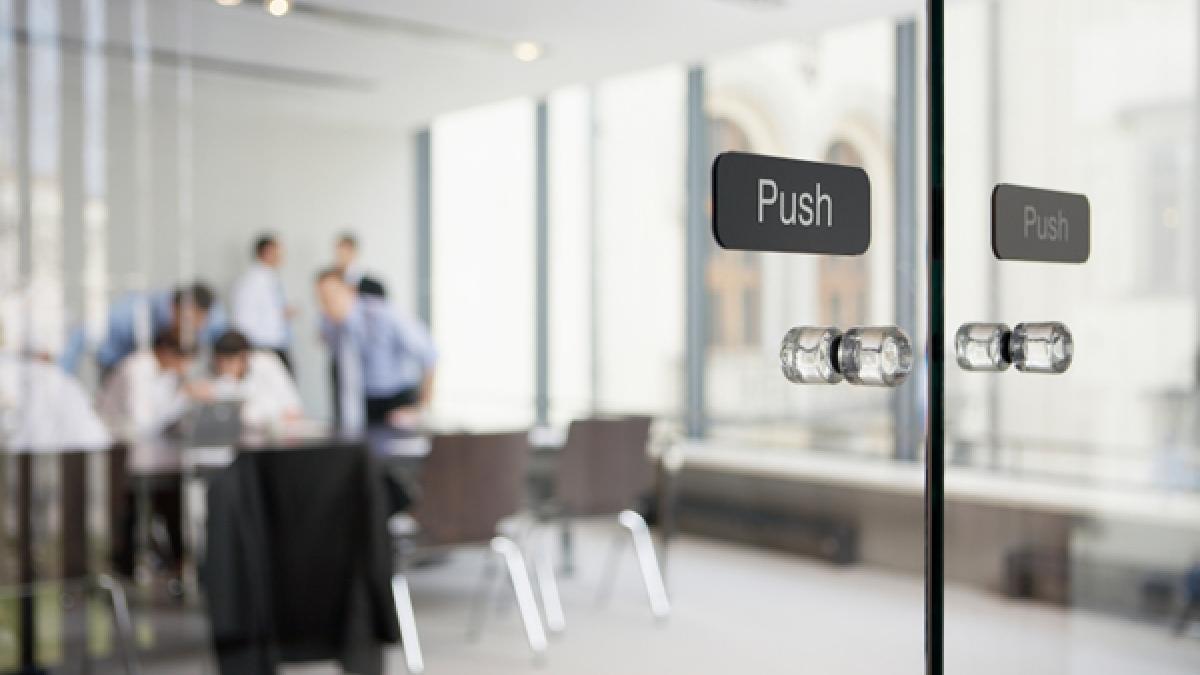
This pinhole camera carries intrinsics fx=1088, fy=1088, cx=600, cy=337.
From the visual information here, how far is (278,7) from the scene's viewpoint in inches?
50.4

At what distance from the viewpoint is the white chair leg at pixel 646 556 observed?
158cm

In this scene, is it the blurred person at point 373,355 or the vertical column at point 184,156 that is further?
the vertical column at point 184,156

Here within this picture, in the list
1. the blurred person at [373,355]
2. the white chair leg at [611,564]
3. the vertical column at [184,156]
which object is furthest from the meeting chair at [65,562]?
the white chair leg at [611,564]

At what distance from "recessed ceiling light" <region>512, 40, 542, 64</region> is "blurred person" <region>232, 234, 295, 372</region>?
24.6 inches

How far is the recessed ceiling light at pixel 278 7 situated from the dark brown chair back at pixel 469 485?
90cm

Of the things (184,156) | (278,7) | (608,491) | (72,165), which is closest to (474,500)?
(608,491)

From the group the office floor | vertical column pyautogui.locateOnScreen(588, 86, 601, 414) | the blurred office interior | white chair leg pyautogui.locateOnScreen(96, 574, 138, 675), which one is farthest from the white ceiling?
white chair leg pyautogui.locateOnScreen(96, 574, 138, 675)

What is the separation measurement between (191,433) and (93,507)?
0.97 feet

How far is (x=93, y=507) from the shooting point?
2.32 m

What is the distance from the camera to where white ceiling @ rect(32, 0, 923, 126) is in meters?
1.28

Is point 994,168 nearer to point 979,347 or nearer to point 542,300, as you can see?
point 979,347

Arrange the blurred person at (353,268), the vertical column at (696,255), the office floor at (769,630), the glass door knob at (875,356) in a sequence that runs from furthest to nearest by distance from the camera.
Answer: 1. the blurred person at (353,268)
2. the vertical column at (696,255)
3. the office floor at (769,630)
4. the glass door knob at (875,356)

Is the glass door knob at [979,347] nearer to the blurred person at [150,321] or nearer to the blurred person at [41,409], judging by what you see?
the blurred person at [150,321]

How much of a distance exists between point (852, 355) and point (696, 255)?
0.50m
